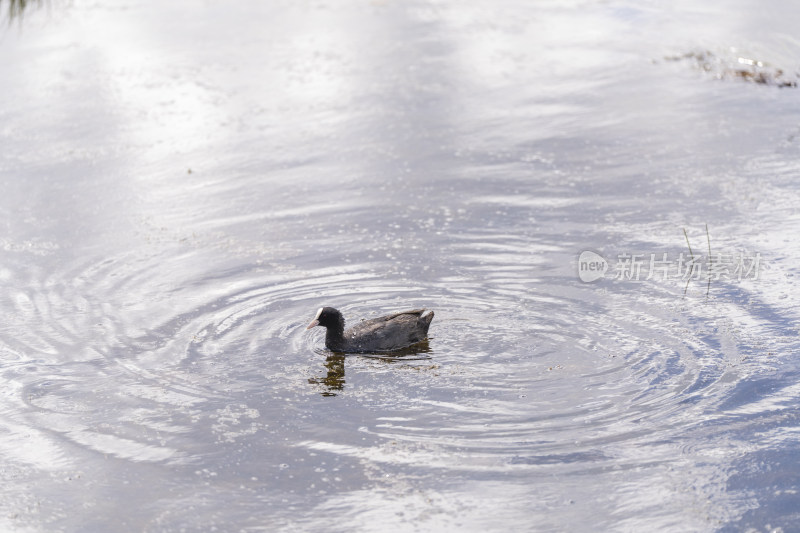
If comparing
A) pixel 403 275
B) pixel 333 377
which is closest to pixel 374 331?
pixel 333 377

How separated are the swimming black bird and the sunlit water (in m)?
0.17

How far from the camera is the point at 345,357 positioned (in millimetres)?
10688

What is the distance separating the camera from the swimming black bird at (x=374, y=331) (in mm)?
10625

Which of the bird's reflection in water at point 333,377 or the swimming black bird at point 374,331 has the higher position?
the swimming black bird at point 374,331

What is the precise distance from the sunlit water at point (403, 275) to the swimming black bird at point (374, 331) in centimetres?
17

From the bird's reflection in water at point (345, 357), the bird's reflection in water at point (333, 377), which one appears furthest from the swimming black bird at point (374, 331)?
the bird's reflection in water at point (333, 377)

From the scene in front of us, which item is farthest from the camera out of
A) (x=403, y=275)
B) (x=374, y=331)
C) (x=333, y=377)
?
(x=403, y=275)

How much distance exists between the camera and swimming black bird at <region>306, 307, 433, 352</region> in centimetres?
1062

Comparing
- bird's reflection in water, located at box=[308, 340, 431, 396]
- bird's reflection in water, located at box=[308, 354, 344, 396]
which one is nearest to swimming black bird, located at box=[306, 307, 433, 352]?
bird's reflection in water, located at box=[308, 340, 431, 396]

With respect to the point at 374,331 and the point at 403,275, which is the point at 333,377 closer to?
the point at 374,331

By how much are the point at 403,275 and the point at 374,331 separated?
1674mm

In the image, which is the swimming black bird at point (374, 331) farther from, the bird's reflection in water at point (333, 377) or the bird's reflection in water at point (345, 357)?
the bird's reflection in water at point (333, 377)

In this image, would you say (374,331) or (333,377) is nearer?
(333,377)

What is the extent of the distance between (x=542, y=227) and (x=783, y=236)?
2.84 meters
